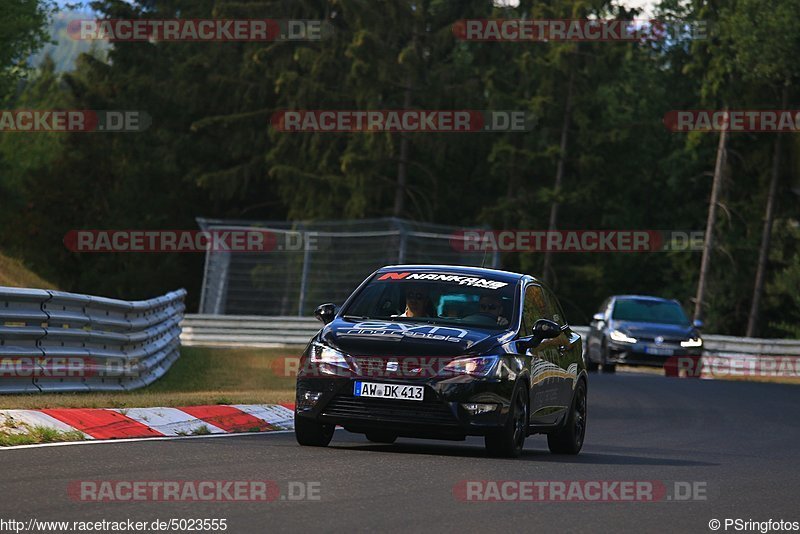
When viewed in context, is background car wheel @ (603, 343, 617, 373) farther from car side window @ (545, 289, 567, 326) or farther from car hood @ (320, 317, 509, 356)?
car hood @ (320, 317, 509, 356)

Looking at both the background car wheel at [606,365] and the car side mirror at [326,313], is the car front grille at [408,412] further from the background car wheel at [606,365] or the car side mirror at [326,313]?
the background car wheel at [606,365]

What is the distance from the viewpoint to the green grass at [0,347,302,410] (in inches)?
597

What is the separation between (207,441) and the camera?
1312 centimetres

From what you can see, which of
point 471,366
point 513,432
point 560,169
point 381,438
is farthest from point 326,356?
point 560,169

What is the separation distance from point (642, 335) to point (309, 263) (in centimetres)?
971

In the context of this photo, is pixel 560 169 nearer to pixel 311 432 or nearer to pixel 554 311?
pixel 554 311

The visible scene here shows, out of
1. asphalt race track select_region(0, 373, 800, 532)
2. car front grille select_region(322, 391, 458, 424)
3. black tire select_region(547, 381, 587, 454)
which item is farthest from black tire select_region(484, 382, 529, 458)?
black tire select_region(547, 381, 587, 454)

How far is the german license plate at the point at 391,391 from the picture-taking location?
12.6m

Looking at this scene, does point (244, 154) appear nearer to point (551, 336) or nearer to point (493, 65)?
point (493, 65)

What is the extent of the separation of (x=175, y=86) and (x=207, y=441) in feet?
177

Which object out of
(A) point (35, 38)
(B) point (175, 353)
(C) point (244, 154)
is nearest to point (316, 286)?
(A) point (35, 38)

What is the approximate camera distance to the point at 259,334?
127 ft

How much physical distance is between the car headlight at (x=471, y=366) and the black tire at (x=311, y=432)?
1088mm

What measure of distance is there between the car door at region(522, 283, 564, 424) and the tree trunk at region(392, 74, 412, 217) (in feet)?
141
